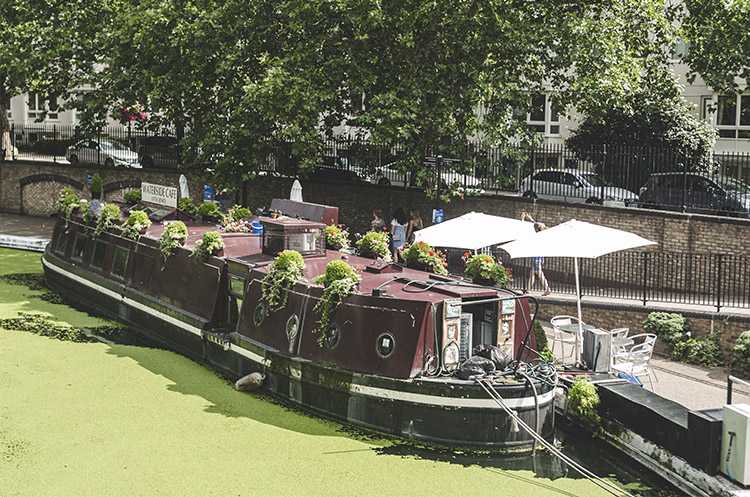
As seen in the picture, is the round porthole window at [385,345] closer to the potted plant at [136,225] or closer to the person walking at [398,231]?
the potted plant at [136,225]

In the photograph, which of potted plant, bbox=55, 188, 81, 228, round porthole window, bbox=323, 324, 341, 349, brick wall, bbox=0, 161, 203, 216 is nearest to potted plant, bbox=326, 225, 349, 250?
round porthole window, bbox=323, 324, 341, 349

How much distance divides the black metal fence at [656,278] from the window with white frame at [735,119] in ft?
49.1

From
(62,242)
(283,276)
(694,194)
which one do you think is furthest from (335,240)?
(694,194)

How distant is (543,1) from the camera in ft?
66.8

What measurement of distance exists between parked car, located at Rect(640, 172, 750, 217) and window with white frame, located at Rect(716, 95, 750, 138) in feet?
40.7

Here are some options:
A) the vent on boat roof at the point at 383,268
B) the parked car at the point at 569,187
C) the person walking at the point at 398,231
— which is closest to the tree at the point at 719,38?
the parked car at the point at 569,187

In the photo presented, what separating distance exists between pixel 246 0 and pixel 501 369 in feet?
46.6

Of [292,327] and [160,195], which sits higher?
[160,195]

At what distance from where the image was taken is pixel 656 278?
16094 mm

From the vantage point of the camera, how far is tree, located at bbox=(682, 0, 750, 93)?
1919cm

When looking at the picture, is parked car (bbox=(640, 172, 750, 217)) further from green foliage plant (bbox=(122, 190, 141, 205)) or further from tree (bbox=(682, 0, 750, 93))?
green foliage plant (bbox=(122, 190, 141, 205))

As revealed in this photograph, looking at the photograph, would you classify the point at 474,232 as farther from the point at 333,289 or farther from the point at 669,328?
the point at 333,289

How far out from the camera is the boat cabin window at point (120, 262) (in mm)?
16047

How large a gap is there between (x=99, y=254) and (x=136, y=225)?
5.91ft
